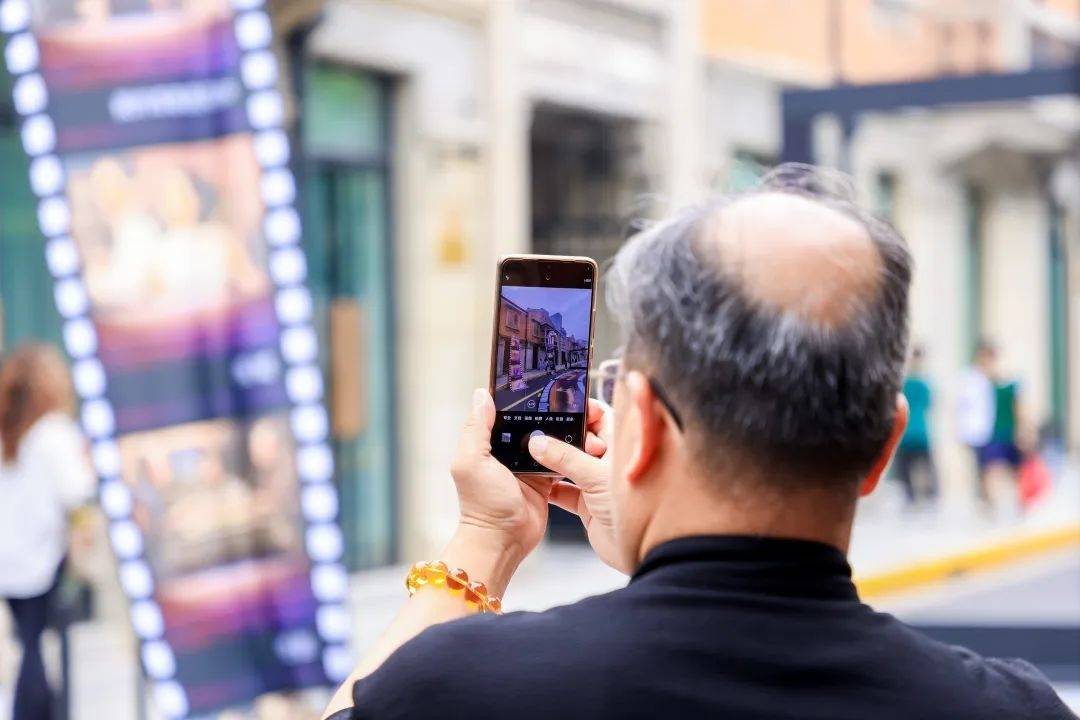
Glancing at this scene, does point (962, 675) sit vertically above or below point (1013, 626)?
above

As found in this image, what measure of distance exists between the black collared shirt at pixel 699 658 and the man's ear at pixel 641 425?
8 centimetres

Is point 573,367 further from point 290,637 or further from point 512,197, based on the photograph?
point 512,197

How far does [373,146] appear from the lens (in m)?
11.4

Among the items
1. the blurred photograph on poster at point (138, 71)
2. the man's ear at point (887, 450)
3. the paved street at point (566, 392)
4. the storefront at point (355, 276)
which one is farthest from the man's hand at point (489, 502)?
the storefront at point (355, 276)

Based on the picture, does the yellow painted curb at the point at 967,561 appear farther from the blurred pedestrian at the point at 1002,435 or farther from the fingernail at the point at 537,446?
the fingernail at the point at 537,446

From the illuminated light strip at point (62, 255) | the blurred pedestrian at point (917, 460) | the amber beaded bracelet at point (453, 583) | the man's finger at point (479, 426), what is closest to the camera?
the amber beaded bracelet at point (453, 583)

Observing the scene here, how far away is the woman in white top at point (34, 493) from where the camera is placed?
20.8 feet

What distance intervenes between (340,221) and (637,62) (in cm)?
421

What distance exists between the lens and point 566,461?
1816 millimetres

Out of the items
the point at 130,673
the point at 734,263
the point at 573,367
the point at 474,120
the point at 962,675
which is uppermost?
the point at 474,120

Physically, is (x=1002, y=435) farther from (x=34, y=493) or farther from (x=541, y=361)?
(x=541, y=361)

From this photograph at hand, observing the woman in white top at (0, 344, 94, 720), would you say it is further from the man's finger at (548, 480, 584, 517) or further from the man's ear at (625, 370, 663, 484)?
the man's ear at (625, 370, 663, 484)

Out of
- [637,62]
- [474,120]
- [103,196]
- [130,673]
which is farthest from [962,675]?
[637,62]

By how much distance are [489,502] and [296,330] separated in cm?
416
